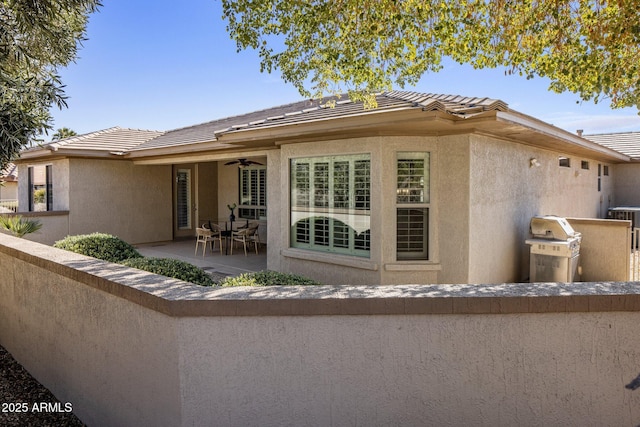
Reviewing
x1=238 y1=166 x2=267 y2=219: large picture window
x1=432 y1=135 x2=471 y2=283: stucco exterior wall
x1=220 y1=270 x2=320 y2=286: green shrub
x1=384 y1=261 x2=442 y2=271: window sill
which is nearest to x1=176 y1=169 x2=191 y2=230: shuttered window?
x1=238 y1=166 x2=267 y2=219: large picture window

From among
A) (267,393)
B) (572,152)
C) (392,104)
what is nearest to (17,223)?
(392,104)

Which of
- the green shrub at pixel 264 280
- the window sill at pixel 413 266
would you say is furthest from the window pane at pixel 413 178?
the green shrub at pixel 264 280

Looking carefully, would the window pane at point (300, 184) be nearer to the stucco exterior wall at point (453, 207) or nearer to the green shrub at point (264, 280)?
the stucco exterior wall at point (453, 207)

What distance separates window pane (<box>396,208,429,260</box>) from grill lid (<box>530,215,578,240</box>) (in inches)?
117

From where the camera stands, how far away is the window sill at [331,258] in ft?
27.8

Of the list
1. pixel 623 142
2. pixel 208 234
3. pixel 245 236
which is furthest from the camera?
pixel 623 142

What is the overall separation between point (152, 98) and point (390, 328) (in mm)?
23701

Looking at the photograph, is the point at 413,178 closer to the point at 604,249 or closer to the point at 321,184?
the point at 321,184

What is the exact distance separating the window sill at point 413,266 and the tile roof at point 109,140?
11.5m

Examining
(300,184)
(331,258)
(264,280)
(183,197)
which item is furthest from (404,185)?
(183,197)

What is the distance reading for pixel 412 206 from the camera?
8.41 m

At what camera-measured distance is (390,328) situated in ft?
10.4

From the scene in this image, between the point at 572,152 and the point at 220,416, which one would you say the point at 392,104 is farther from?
the point at 572,152

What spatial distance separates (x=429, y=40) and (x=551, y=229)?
5.21 meters
